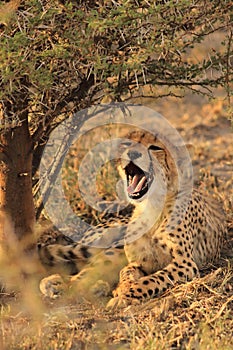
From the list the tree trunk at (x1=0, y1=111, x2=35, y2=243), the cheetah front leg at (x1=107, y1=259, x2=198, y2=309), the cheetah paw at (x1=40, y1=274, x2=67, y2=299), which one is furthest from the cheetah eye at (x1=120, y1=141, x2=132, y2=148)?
the cheetah paw at (x1=40, y1=274, x2=67, y2=299)

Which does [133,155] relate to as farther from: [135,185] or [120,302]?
[120,302]

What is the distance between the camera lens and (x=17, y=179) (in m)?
4.32

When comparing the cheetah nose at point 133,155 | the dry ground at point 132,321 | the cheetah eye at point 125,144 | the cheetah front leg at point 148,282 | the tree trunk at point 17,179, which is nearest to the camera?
the dry ground at point 132,321

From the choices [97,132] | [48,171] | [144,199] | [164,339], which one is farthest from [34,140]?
[97,132]

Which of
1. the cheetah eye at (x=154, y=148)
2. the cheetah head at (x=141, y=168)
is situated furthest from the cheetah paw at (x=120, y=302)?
the cheetah eye at (x=154, y=148)

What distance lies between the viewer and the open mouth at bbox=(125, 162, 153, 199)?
4.42 meters

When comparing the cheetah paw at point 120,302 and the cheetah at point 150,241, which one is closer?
the cheetah paw at point 120,302

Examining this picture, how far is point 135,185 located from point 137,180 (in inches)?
1.3

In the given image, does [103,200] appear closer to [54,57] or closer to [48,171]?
[48,171]

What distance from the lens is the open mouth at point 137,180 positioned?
14.5 feet

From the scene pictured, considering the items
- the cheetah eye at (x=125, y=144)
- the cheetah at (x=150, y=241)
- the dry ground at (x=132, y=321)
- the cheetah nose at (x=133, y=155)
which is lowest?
the dry ground at (x=132, y=321)

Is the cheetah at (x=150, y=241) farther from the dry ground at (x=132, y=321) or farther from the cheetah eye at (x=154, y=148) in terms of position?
the dry ground at (x=132, y=321)

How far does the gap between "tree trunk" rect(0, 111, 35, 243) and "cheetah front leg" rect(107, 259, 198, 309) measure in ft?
1.98

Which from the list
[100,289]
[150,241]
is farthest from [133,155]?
[100,289]
